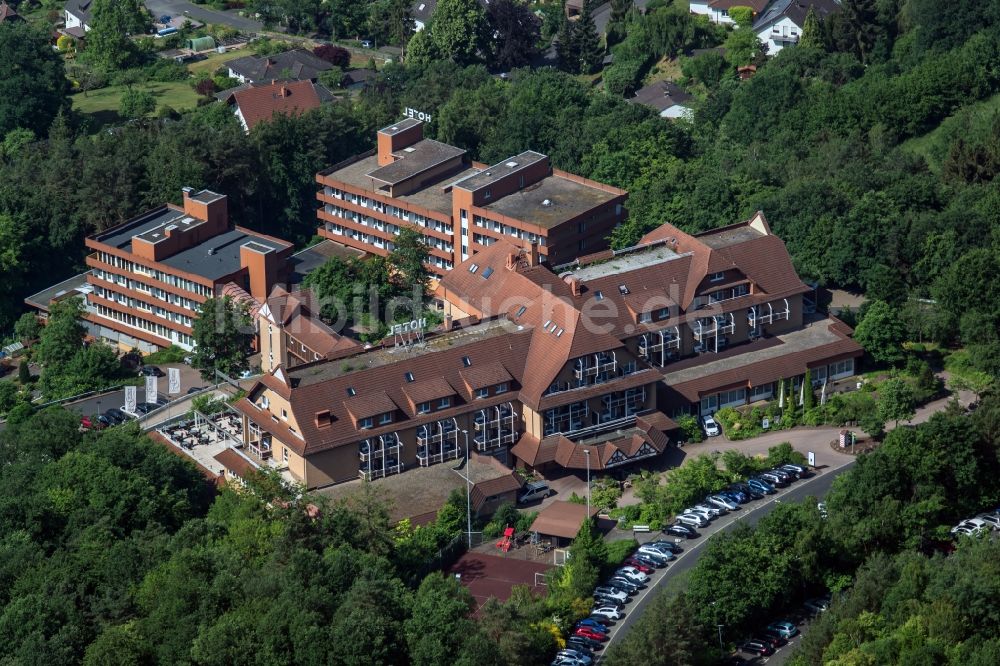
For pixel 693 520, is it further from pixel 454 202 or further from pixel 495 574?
pixel 454 202

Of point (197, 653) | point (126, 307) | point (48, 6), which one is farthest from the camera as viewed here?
point (48, 6)

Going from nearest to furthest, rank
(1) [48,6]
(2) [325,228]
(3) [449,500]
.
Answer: (3) [449,500]
(2) [325,228]
(1) [48,6]

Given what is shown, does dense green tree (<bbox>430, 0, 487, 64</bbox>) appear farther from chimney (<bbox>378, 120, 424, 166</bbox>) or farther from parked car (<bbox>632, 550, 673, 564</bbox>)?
parked car (<bbox>632, 550, 673, 564</bbox>)

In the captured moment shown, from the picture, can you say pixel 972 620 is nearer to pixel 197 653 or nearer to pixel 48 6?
pixel 197 653

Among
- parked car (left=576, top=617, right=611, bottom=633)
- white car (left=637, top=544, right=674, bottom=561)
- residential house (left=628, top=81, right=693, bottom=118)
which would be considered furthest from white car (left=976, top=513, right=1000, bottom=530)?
residential house (left=628, top=81, right=693, bottom=118)

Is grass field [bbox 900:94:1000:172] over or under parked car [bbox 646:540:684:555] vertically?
over

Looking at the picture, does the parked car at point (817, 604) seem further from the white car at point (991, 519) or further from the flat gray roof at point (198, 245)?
the flat gray roof at point (198, 245)

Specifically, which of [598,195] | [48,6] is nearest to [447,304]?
[598,195]
